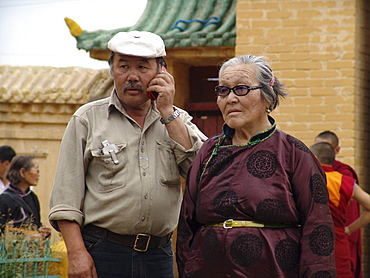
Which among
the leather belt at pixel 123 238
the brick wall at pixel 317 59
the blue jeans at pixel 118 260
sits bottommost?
the blue jeans at pixel 118 260

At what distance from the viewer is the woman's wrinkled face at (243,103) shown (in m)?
3.55

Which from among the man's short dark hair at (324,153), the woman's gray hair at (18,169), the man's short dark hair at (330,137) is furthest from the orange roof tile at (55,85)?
the man's short dark hair at (324,153)

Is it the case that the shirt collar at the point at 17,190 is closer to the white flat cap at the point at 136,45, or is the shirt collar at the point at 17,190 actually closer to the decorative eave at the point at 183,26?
the decorative eave at the point at 183,26

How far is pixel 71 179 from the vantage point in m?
3.73

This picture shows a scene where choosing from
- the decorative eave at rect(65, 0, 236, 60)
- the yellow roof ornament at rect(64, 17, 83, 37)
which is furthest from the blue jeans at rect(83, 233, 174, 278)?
the yellow roof ornament at rect(64, 17, 83, 37)

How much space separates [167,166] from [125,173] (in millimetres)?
249

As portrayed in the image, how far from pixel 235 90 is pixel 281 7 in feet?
14.8

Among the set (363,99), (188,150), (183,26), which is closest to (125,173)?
(188,150)

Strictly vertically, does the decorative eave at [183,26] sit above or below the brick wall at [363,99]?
above

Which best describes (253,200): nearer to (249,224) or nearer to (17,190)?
(249,224)

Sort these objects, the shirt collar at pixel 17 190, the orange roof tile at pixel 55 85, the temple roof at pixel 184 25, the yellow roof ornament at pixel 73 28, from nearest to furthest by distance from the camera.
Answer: the shirt collar at pixel 17 190 → the temple roof at pixel 184 25 → the yellow roof ornament at pixel 73 28 → the orange roof tile at pixel 55 85

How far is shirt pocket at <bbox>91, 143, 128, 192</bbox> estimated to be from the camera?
373 centimetres

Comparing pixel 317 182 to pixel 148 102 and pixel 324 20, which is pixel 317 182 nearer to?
pixel 148 102

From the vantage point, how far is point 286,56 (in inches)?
307
